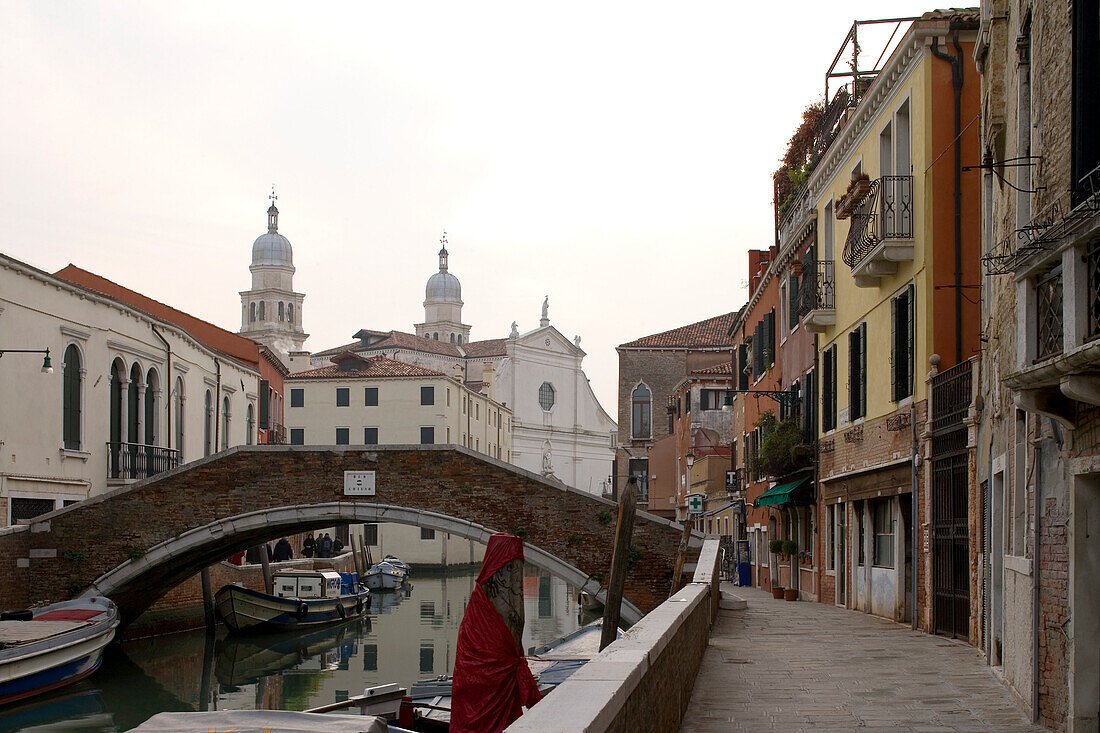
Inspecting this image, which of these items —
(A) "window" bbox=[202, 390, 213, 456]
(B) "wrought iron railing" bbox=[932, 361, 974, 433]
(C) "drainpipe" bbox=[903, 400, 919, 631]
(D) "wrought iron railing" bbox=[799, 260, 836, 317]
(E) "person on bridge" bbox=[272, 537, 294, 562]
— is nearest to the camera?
(B) "wrought iron railing" bbox=[932, 361, 974, 433]

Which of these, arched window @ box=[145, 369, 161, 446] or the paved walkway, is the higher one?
arched window @ box=[145, 369, 161, 446]

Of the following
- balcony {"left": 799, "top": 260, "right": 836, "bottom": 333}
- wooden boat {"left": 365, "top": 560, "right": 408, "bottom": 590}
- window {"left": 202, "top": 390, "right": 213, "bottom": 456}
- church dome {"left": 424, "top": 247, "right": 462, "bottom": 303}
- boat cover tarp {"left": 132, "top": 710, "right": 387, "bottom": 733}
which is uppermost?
church dome {"left": 424, "top": 247, "right": 462, "bottom": 303}

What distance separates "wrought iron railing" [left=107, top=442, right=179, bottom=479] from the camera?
23375 millimetres

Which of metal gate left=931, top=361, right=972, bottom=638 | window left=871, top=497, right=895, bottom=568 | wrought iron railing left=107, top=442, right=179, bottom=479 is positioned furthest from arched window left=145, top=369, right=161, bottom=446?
metal gate left=931, top=361, right=972, bottom=638

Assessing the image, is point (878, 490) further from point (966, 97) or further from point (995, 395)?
point (995, 395)

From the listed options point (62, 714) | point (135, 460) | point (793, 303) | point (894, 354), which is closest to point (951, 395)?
point (894, 354)

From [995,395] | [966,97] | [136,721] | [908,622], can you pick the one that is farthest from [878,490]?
[136,721]

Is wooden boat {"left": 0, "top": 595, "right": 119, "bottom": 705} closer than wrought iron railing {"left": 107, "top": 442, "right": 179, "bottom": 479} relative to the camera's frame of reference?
Yes

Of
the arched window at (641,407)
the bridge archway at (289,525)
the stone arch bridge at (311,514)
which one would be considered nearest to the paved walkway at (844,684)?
the stone arch bridge at (311,514)

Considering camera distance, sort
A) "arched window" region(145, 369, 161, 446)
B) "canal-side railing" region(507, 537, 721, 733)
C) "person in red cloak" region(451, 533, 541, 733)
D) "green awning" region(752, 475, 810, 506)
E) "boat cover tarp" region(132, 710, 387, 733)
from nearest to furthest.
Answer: "canal-side railing" region(507, 537, 721, 733) → "person in red cloak" region(451, 533, 541, 733) → "boat cover tarp" region(132, 710, 387, 733) → "green awning" region(752, 475, 810, 506) → "arched window" region(145, 369, 161, 446)

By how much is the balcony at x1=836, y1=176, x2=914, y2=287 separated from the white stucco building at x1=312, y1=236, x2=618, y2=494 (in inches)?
1930

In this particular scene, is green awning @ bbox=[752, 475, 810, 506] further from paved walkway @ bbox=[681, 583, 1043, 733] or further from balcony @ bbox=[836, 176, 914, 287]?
paved walkway @ bbox=[681, 583, 1043, 733]

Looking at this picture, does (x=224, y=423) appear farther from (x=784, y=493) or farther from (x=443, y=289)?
(x=443, y=289)

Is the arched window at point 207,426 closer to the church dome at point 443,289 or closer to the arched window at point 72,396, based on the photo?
the arched window at point 72,396
